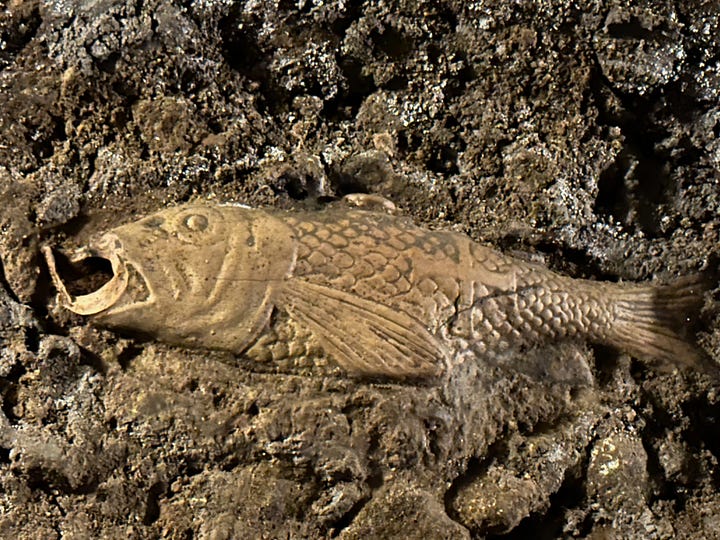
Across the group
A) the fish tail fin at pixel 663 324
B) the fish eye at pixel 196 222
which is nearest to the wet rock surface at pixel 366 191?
the fish tail fin at pixel 663 324

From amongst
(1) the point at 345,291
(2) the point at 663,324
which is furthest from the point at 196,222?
(2) the point at 663,324

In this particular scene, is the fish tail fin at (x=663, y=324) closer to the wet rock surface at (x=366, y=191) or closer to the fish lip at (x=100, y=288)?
the wet rock surface at (x=366, y=191)

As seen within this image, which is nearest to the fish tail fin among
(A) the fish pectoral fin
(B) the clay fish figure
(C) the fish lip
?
(B) the clay fish figure

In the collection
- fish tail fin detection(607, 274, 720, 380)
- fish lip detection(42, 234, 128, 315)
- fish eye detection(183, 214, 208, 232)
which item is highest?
fish eye detection(183, 214, 208, 232)

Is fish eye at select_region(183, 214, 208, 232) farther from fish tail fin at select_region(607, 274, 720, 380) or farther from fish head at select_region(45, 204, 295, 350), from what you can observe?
fish tail fin at select_region(607, 274, 720, 380)

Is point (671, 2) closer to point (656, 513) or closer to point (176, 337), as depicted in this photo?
point (656, 513)

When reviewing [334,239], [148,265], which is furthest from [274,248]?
[148,265]
